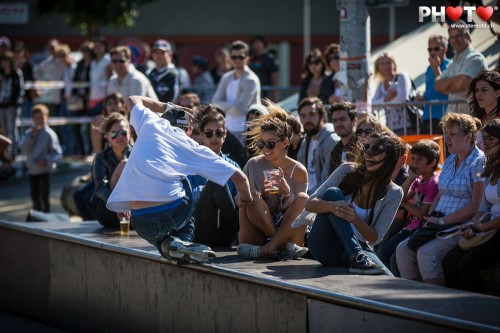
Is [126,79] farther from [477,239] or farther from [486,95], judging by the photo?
[477,239]

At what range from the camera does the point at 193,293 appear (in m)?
7.92

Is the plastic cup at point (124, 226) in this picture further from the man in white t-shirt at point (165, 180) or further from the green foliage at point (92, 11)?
the green foliage at point (92, 11)

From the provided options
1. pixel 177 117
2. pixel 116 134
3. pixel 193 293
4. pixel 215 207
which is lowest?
pixel 193 293

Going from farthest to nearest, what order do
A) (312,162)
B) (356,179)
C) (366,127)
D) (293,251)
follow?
1. (312,162)
2. (366,127)
3. (293,251)
4. (356,179)

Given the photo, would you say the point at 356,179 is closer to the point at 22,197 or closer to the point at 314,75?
the point at 314,75

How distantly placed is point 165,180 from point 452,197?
2.25 m

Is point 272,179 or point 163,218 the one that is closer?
point 163,218

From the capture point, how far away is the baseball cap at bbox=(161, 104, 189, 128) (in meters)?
7.88

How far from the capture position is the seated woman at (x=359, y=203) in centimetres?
751

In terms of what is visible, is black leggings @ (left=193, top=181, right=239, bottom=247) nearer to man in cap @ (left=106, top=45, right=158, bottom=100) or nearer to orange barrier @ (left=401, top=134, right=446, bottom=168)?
orange barrier @ (left=401, top=134, right=446, bottom=168)

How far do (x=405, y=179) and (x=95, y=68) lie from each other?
11347mm

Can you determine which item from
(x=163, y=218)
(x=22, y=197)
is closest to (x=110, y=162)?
(x=163, y=218)

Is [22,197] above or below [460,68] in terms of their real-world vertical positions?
below

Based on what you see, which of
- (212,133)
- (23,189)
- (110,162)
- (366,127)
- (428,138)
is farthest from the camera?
(23,189)
